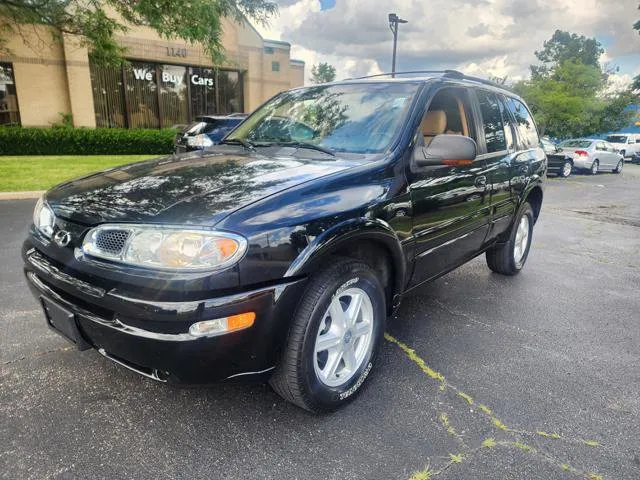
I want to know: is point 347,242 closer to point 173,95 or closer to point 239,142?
point 239,142

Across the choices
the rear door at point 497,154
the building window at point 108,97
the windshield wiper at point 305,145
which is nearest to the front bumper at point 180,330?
the windshield wiper at point 305,145

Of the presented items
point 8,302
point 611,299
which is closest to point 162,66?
point 8,302

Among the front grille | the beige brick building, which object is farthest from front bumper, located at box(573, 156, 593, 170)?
the front grille

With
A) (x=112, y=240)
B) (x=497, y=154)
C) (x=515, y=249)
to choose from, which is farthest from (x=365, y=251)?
(x=515, y=249)

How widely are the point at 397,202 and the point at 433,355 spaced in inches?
46.5

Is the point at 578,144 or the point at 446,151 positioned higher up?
the point at 446,151

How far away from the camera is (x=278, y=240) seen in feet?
6.51

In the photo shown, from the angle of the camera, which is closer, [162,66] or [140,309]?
[140,309]

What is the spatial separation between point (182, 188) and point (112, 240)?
446 mm

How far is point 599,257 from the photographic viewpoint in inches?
231

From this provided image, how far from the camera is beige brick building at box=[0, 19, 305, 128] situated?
16016 mm

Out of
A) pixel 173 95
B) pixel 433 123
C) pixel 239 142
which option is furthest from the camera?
pixel 173 95

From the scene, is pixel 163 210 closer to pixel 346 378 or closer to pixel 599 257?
pixel 346 378

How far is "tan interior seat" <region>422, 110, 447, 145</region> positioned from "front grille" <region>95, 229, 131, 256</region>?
203cm
